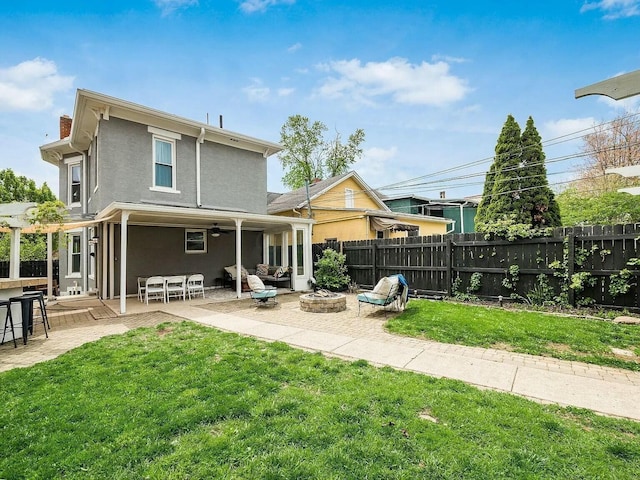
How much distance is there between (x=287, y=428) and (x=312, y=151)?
3157cm

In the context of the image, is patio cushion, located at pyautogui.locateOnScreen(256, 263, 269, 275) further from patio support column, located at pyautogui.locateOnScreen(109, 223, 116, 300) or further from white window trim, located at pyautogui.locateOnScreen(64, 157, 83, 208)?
white window trim, located at pyautogui.locateOnScreen(64, 157, 83, 208)

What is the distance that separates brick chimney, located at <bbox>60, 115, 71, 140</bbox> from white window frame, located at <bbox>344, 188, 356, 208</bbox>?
48.4 feet

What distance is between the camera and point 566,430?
288cm

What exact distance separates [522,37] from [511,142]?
3.58 metres

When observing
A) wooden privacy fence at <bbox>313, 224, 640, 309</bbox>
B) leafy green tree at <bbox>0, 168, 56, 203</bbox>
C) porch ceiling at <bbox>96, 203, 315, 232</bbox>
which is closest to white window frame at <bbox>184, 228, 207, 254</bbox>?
porch ceiling at <bbox>96, 203, 315, 232</bbox>

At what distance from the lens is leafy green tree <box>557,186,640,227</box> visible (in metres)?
12.4

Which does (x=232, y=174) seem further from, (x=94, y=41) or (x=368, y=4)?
(x=368, y=4)

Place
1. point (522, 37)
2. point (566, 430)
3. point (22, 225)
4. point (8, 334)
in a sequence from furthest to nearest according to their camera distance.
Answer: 1. point (522, 37)
2. point (22, 225)
3. point (8, 334)
4. point (566, 430)

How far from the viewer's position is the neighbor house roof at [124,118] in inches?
409

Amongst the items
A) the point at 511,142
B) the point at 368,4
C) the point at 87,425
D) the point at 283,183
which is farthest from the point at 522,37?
the point at 283,183

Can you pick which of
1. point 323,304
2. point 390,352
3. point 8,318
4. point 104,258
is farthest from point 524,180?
point 104,258

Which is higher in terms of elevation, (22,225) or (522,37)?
(522,37)

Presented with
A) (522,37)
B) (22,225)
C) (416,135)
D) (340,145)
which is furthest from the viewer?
(340,145)

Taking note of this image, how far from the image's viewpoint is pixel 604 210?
43.1ft
